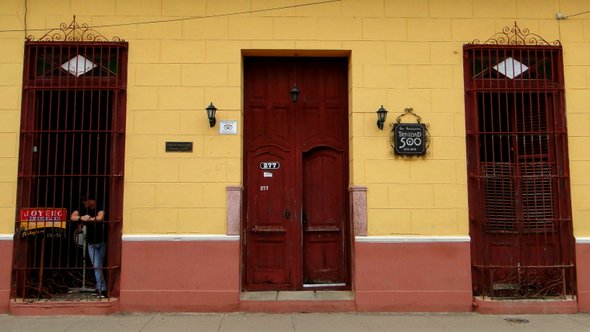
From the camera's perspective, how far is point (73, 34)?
6.80 meters

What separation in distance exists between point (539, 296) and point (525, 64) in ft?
10.7

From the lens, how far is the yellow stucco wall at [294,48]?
6621 millimetres

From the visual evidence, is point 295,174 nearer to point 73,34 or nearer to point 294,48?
point 294,48

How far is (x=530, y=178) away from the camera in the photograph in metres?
6.75

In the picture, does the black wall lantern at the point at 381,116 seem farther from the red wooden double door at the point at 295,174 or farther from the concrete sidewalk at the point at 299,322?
the concrete sidewalk at the point at 299,322

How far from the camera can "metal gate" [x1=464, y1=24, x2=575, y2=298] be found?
6.68 m

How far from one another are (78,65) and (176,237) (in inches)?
110

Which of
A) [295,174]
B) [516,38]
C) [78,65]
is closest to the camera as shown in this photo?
[78,65]

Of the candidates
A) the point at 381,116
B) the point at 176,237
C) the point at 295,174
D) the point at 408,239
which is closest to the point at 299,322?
the point at 408,239

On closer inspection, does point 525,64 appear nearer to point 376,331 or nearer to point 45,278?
point 376,331

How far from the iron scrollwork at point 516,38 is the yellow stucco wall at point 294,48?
0.08 meters

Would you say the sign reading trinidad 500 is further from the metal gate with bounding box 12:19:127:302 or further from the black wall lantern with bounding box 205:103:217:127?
the metal gate with bounding box 12:19:127:302

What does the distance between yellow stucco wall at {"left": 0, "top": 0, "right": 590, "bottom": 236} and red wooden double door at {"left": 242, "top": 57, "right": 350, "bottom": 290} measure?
488 mm

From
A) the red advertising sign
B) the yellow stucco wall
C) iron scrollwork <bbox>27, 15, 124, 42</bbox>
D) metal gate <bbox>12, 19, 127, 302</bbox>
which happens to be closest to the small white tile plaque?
the yellow stucco wall
